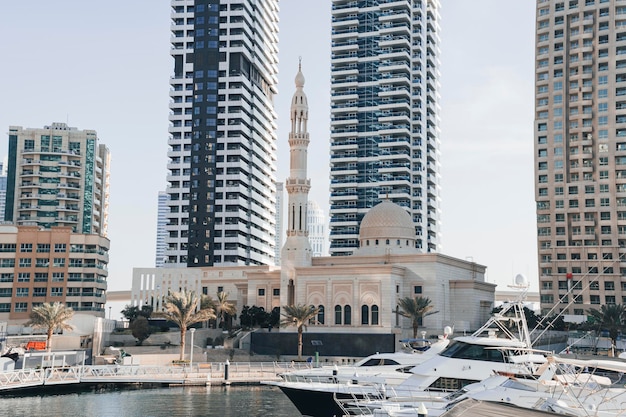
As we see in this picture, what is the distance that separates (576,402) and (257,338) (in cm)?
6621

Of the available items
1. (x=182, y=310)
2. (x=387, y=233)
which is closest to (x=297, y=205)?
(x=387, y=233)

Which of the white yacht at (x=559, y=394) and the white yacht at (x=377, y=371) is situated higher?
the white yacht at (x=559, y=394)

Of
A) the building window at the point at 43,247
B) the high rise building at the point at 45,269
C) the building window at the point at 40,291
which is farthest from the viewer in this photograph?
the building window at the point at 43,247

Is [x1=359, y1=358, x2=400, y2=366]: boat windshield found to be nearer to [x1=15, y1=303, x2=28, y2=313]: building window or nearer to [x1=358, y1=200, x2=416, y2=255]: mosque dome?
[x1=358, y1=200, x2=416, y2=255]: mosque dome

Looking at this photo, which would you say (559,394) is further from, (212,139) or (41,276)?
(212,139)

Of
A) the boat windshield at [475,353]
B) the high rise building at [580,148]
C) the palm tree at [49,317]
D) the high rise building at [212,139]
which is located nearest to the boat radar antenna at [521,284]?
the boat windshield at [475,353]

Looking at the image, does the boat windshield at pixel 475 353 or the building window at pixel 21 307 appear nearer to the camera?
the boat windshield at pixel 475 353

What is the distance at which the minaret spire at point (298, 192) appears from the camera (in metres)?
92.5

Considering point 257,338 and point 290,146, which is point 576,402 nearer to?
point 257,338

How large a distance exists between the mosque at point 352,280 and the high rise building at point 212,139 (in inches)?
1202

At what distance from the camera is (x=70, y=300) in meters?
114

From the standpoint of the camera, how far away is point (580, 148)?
123 meters

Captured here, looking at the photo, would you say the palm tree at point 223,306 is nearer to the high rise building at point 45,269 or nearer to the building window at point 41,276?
the high rise building at point 45,269

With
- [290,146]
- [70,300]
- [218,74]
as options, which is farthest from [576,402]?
[218,74]
